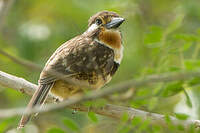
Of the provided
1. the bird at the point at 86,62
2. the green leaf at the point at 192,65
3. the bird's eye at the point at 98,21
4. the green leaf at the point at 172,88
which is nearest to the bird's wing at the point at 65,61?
the bird at the point at 86,62

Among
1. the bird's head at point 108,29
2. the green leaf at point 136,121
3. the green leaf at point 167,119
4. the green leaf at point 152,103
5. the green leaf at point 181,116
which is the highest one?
the bird's head at point 108,29

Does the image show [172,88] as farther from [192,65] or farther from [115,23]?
[115,23]

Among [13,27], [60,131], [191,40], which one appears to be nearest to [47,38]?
[13,27]

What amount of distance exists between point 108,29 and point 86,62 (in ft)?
1.72

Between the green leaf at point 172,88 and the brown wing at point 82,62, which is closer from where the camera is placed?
the green leaf at point 172,88

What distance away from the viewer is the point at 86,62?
3.70 meters

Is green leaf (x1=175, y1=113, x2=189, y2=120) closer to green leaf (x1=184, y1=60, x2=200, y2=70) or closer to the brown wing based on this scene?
green leaf (x1=184, y1=60, x2=200, y2=70)

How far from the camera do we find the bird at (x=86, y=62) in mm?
3535

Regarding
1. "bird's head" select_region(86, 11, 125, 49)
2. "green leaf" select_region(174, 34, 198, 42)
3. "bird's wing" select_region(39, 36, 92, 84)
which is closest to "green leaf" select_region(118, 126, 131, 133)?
"bird's wing" select_region(39, 36, 92, 84)

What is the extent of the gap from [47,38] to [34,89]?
2.00m

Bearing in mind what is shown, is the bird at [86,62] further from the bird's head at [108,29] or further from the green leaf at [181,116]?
the green leaf at [181,116]

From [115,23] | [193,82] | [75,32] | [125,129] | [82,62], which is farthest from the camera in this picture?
[75,32]

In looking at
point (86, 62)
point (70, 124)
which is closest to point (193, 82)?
point (86, 62)

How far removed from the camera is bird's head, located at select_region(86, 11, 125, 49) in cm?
406
